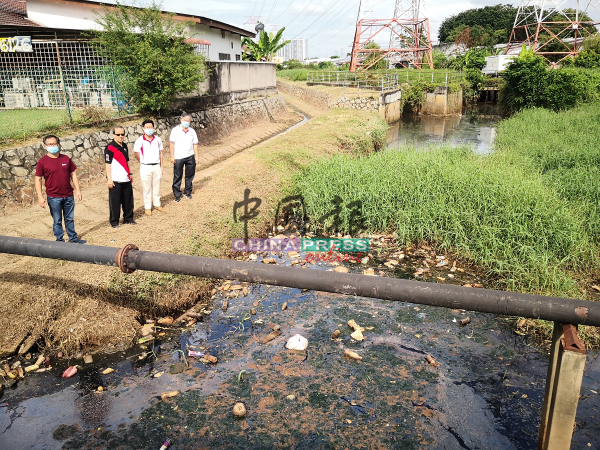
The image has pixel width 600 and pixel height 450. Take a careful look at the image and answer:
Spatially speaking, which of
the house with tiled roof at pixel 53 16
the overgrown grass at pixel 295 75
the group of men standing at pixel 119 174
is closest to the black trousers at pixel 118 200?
the group of men standing at pixel 119 174

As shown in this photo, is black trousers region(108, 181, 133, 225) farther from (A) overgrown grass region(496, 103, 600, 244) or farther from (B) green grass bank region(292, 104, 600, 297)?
(A) overgrown grass region(496, 103, 600, 244)

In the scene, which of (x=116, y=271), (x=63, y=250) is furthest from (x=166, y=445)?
(x=116, y=271)

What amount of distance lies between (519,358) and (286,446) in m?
3.22

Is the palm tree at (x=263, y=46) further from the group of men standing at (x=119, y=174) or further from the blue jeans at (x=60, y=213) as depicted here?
the blue jeans at (x=60, y=213)

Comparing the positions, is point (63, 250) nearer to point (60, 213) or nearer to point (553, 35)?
point (60, 213)

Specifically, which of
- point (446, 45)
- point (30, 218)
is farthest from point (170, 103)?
point (446, 45)

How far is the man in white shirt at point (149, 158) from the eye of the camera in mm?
7924

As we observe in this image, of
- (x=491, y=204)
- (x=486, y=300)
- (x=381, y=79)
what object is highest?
(x=381, y=79)

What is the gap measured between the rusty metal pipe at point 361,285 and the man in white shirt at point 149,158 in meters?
4.17

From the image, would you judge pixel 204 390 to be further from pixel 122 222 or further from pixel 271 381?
pixel 122 222

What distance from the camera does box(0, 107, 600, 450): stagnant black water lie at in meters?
4.57

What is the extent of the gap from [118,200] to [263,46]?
2884cm

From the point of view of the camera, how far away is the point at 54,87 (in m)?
12.8

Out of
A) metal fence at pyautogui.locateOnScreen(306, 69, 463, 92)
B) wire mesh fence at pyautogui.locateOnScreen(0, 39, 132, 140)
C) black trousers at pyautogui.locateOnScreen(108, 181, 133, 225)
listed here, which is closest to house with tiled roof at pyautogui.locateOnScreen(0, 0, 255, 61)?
wire mesh fence at pyautogui.locateOnScreen(0, 39, 132, 140)
